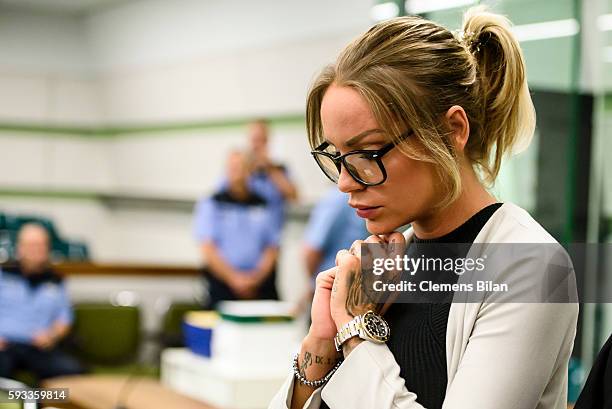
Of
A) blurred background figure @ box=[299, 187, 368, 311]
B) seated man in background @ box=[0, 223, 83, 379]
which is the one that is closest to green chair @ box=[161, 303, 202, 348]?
seated man in background @ box=[0, 223, 83, 379]

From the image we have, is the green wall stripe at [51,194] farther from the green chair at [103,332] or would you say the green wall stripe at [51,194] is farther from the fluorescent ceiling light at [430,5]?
the fluorescent ceiling light at [430,5]

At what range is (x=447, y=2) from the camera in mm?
2947

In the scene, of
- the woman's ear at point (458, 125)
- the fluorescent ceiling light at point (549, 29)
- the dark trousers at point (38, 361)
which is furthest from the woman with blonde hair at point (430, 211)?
the dark trousers at point (38, 361)

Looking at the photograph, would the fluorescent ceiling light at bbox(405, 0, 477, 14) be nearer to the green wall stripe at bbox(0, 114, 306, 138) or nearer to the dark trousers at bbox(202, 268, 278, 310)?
the dark trousers at bbox(202, 268, 278, 310)

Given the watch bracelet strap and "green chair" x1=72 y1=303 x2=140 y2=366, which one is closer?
the watch bracelet strap

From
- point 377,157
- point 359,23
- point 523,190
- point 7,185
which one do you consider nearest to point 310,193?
point 359,23

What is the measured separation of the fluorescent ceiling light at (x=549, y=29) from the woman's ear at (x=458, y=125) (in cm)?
235

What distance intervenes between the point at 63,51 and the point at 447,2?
8383 mm

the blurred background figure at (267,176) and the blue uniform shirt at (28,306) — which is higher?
the blurred background figure at (267,176)

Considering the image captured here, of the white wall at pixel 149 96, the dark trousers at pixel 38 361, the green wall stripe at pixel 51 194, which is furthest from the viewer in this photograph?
the green wall stripe at pixel 51 194

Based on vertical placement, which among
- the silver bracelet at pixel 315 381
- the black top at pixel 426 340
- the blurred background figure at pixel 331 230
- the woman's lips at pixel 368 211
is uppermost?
the woman's lips at pixel 368 211

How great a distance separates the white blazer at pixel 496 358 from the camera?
1124 mm

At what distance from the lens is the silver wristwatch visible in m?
1.23

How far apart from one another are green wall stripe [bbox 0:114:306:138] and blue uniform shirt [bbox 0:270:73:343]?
231 cm
